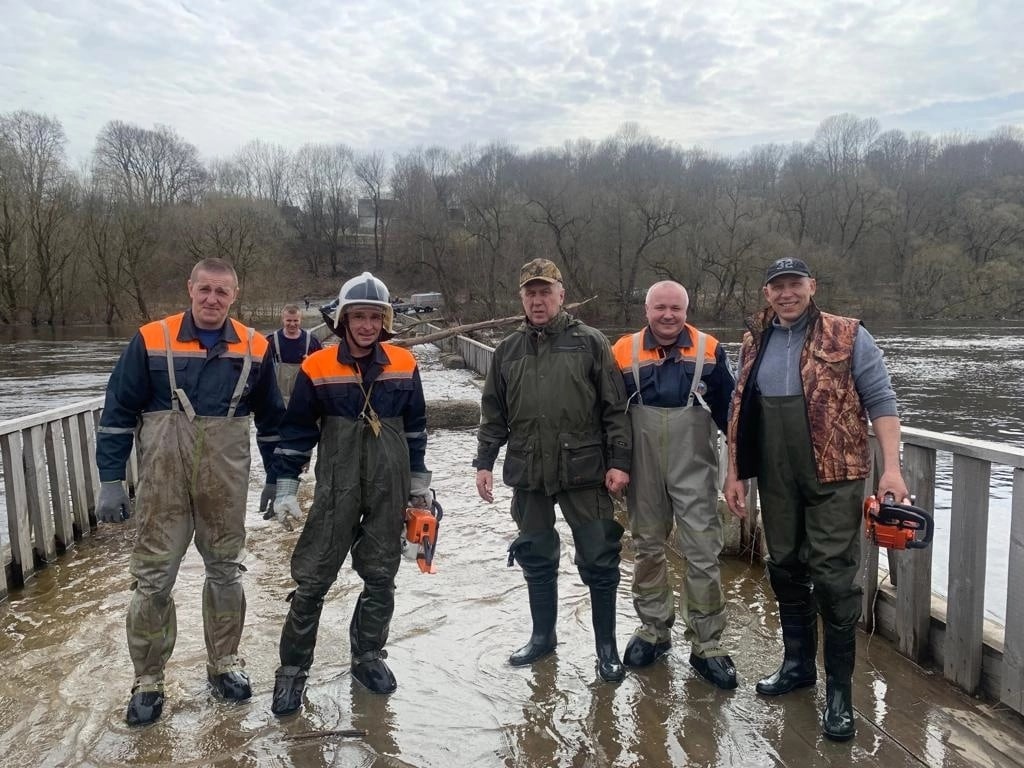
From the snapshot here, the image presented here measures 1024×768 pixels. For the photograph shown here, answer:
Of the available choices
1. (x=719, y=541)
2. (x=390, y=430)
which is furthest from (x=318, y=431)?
(x=719, y=541)

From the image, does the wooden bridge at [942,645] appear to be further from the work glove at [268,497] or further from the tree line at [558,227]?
the tree line at [558,227]

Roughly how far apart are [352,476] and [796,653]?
2.18 m

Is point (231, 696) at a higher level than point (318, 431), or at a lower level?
lower

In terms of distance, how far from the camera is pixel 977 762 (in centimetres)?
262

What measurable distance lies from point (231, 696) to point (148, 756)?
44 cm

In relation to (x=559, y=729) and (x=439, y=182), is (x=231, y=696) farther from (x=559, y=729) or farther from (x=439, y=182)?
(x=439, y=182)

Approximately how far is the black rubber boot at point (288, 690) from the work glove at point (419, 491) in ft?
2.98

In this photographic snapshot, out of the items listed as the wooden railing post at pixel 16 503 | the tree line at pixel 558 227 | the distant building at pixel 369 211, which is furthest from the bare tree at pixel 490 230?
the wooden railing post at pixel 16 503

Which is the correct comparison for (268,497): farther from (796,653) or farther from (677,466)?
(796,653)

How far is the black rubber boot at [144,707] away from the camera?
117 inches

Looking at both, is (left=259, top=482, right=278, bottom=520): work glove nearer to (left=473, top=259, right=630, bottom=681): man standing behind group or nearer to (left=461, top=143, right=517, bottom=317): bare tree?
(left=473, top=259, right=630, bottom=681): man standing behind group

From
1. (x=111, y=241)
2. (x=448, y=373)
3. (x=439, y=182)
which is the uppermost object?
(x=439, y=182)

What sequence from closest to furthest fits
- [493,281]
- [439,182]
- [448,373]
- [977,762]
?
[977,762]
[448,373]
[493,281]
[439,182]

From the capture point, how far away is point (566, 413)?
334 cm
